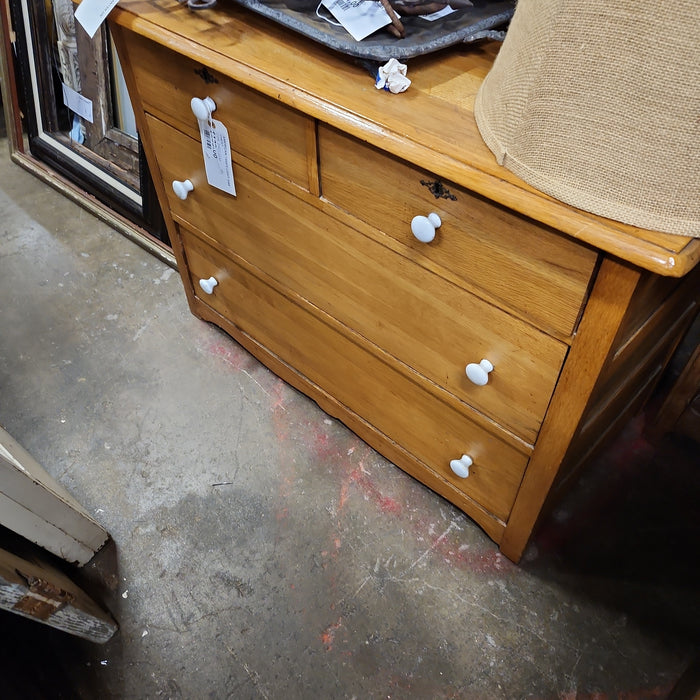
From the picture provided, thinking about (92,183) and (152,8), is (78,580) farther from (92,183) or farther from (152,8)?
(92,183)

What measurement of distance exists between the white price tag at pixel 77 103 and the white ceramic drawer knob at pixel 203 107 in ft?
3.68

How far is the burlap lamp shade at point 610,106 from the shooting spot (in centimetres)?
60

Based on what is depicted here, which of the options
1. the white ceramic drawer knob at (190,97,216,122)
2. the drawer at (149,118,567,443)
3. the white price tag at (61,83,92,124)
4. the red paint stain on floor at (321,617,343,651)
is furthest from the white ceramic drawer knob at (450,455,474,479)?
the white price tag at (61,83,92,124)

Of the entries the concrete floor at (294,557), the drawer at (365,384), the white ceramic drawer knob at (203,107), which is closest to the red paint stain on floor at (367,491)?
the concrete floor at (294,557)

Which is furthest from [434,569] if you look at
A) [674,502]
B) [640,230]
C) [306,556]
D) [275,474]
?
[640,230]

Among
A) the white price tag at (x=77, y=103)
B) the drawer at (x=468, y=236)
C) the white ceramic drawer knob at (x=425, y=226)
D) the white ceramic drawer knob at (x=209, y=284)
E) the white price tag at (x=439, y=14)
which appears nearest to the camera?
the drawer at (x=468, y=236)

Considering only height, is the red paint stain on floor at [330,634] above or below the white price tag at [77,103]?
below

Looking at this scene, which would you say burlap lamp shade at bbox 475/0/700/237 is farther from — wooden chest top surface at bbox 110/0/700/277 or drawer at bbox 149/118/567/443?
drawer at bbox 149/118/567/443

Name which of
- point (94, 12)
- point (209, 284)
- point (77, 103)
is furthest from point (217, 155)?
point (77, 103)

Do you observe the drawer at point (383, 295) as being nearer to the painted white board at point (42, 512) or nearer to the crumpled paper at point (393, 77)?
the crumpled paper at point (393, 77)

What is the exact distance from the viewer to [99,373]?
1.73 meters

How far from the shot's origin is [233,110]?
3.73ft

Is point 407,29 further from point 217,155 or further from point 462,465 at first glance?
point 462,465

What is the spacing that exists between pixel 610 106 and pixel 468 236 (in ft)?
0.95
